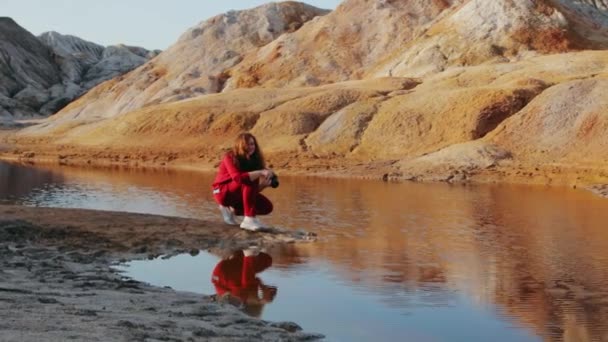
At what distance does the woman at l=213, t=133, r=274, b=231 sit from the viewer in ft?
56.4

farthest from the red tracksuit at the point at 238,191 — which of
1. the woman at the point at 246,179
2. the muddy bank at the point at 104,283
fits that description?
the muddy bank at the point at 104,283

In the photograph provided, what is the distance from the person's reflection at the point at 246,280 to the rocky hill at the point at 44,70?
112 m

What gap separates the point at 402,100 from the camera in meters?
57.1

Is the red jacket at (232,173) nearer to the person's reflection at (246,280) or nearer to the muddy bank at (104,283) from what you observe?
the muddy bank at (104,283)

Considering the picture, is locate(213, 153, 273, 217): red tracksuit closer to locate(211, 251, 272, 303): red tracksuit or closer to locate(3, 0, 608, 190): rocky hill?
locate(211, 251, 272, 303): red tracksuit

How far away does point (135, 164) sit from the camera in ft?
177

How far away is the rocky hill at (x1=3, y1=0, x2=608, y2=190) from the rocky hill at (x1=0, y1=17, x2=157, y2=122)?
27.1 meters

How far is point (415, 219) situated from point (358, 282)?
31.6 feet

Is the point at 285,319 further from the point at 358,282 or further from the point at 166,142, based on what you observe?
the point at 166,142

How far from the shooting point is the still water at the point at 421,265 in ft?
35.2

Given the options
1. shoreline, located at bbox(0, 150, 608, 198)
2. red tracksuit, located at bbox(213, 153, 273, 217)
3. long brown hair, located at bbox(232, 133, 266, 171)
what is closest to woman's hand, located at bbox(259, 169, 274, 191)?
red tracksuit, located at bbox(213, 153, 273, 217)

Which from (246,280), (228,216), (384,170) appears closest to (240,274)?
(246,280)

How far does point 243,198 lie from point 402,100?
40451 mm

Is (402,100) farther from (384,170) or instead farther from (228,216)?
(228,216)
